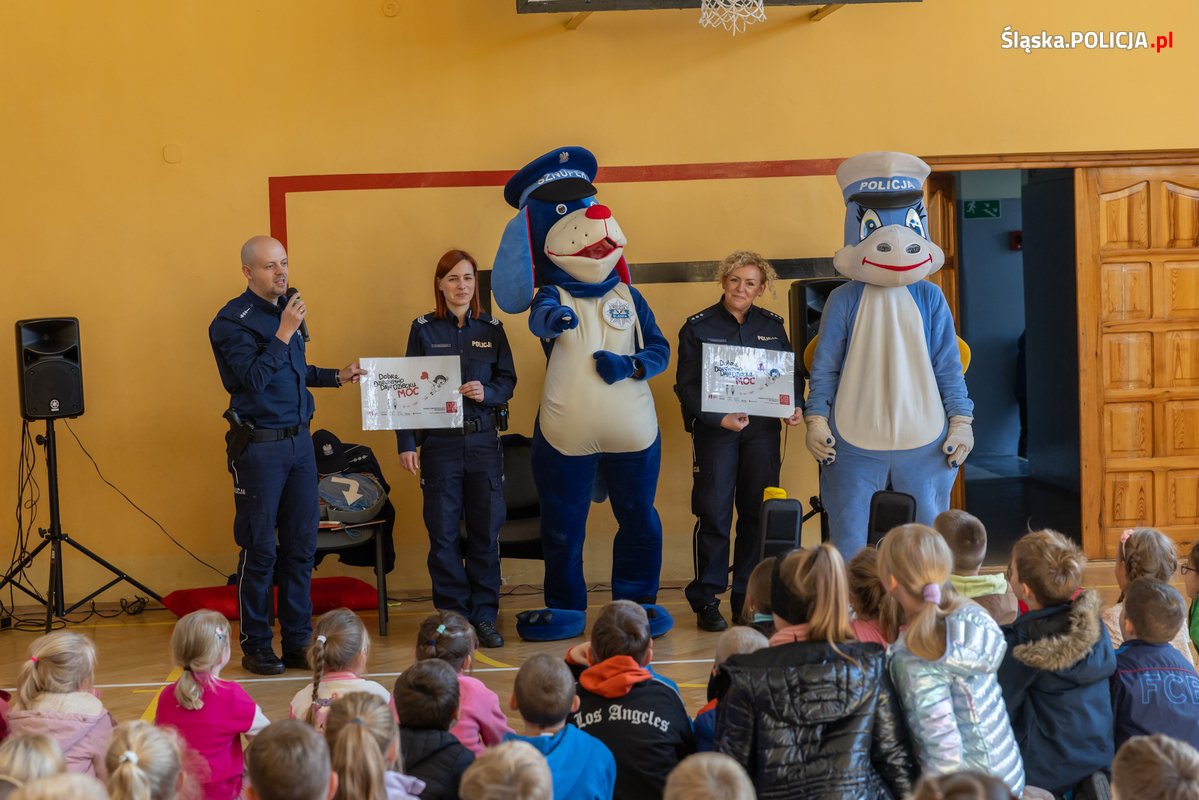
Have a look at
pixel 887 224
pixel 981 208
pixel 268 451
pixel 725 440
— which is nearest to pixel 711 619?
pixel 725 440

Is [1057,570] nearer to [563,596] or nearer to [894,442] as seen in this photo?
[894,442]

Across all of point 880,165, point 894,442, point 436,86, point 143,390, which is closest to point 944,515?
point 894,442

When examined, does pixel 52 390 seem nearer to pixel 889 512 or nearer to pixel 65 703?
pixel 65 703

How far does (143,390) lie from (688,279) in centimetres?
295

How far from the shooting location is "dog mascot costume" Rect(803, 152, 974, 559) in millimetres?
5008

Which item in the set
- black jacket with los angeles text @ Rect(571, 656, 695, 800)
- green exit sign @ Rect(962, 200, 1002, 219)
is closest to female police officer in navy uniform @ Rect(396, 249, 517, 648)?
black jacket with los angeles text @ Rect(571, 656, 695, 800)

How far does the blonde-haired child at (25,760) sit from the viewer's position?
7.63 ft

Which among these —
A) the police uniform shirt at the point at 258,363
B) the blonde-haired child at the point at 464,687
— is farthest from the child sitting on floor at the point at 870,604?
the police uniform shirt at the point at 258,363

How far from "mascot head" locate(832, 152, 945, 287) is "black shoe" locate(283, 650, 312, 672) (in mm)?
2853

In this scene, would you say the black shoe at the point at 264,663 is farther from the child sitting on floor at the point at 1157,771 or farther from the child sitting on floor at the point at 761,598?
the child sitting on floor at the point at 1157,771

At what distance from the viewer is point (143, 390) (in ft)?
21.4

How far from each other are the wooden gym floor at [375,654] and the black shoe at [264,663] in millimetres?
36

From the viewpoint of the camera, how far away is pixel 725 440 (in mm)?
5754

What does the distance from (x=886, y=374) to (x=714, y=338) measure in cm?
97
